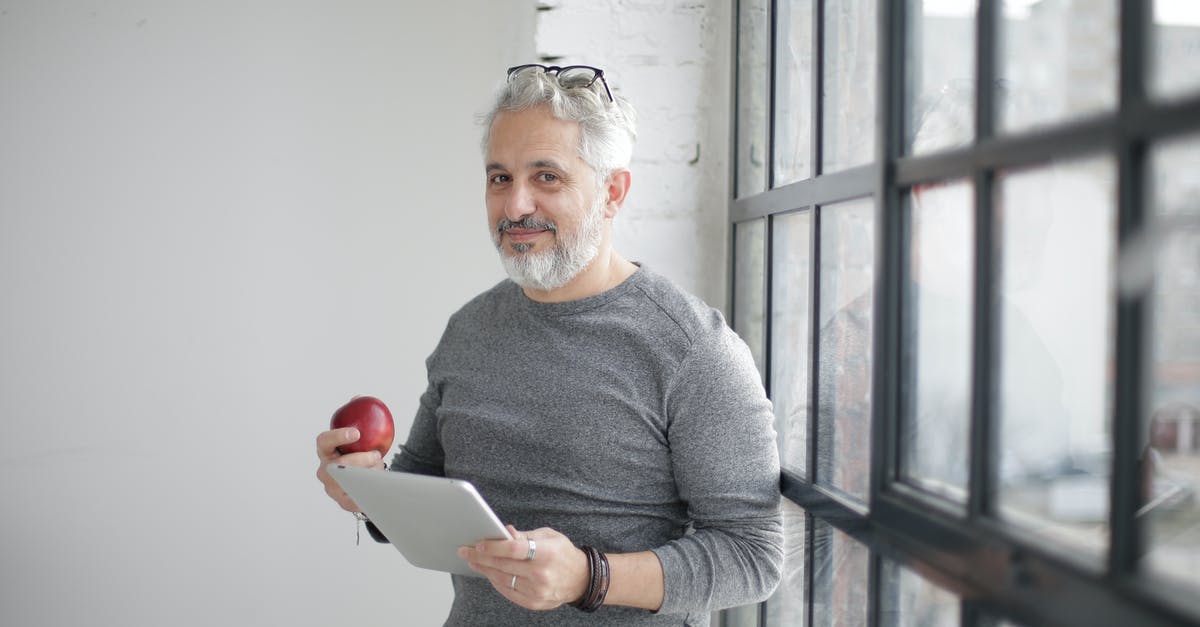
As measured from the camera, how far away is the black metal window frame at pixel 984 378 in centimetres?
91

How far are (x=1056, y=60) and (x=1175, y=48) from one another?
19 centimetres

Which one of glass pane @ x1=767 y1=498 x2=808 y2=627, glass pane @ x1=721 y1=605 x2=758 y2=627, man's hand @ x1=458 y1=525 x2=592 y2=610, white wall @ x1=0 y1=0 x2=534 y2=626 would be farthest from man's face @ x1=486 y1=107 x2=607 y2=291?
white wall @ x1=0 y1=0 x2=534 y2=626

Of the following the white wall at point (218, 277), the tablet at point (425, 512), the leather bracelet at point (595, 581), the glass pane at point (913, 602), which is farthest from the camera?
the white wall at point (218, 277)

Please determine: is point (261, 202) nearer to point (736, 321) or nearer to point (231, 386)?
point (231, 386)

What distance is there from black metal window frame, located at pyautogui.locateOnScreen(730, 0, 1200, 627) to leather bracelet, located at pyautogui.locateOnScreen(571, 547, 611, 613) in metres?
0.39

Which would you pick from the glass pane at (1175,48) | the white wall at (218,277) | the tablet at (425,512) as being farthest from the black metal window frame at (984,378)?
the white wall at (218,277)

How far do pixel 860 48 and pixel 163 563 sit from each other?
8.25ft

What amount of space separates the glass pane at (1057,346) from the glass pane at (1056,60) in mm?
61

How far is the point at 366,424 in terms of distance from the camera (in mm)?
1866

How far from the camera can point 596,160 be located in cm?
184

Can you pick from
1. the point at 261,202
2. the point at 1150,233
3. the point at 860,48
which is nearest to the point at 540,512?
the point at 860,48

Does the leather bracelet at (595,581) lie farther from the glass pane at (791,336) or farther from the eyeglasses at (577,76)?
the eyeglasses at (577,76)

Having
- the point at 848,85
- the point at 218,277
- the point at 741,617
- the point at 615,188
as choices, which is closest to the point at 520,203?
the point at 615,188

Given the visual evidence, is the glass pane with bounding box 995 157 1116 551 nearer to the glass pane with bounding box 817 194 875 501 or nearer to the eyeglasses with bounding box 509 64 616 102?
the glass pane with bounding box 817 194 875 501
